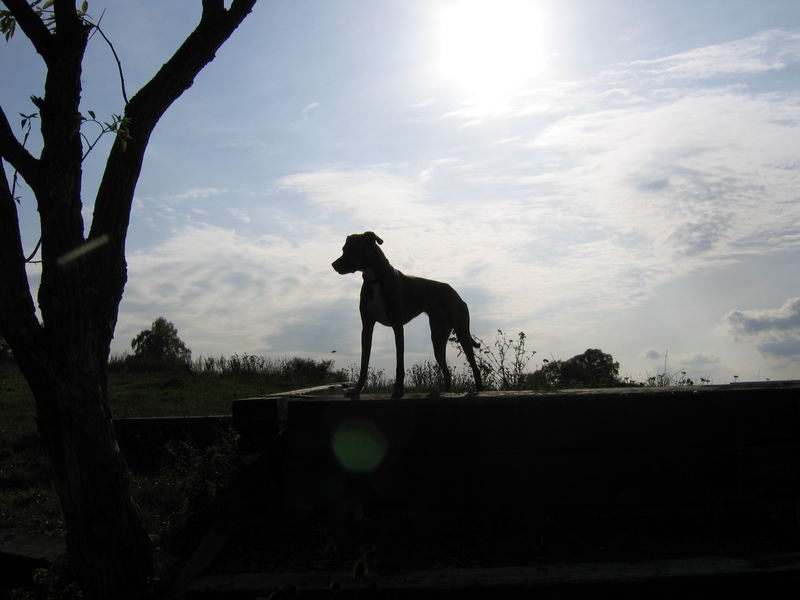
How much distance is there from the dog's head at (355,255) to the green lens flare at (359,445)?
131 centimetres

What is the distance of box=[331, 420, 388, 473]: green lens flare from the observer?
4359 millimetres

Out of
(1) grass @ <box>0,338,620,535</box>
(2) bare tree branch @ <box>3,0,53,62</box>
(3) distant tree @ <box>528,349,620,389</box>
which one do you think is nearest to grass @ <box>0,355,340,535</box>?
(1) grass @ <box>0,338,620,535</box>

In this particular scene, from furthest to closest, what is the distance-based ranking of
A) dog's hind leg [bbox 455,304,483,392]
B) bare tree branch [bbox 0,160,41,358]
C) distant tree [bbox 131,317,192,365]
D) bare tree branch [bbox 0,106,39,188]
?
distant tree [bbox 131,317,192,365] → dog's hind leg [bbox 455,304,483,392] → bare tree branch [bbox 0,106,39,188] → bare tree branch [bbox 0,160,41,358]

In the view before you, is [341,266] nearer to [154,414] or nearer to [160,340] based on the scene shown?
[154,414]

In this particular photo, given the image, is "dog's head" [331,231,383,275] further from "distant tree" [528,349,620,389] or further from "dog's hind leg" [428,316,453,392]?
"distant tree" [528,349,620,389]

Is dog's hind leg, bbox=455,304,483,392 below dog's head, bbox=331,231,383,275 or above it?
Answer: below

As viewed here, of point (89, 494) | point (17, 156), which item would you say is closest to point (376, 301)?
point (89, 494)

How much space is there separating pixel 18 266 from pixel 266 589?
2328 millimetres

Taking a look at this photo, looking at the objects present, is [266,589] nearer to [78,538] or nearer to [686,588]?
[78,538]

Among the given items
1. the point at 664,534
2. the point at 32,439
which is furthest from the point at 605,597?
the point at 32,439

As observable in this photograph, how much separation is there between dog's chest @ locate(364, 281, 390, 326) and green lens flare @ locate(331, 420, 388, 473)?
115 cm

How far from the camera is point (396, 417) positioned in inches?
172

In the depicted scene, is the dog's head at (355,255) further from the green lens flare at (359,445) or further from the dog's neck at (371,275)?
the green lens flare at (359,445)

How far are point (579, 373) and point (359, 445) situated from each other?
6.85 m
